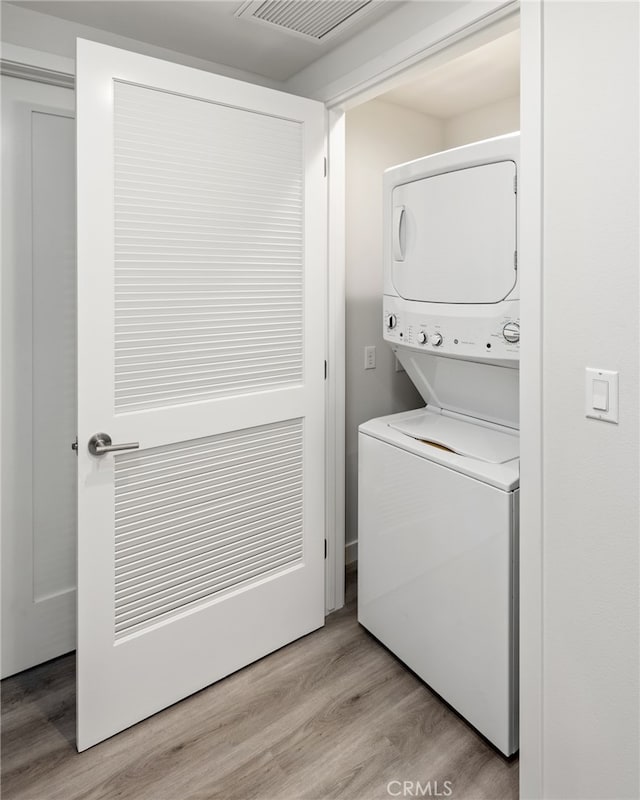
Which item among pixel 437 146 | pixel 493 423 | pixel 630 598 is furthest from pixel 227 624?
pixel 437 146

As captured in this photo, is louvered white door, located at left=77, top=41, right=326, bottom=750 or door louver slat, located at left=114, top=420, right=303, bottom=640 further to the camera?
door louver slat, located at left=114, top=420, right=303, bottom=640

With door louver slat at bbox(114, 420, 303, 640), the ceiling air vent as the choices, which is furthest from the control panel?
the ceiling air vent

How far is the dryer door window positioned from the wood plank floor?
135cm

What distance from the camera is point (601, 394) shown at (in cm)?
116

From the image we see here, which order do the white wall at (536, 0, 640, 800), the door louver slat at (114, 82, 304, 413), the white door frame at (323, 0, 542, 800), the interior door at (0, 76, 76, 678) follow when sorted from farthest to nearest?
the interior door at (0, 76, 76, 678) → the door louver slat at (114, 82, 304, 413) → the white door frame at (323, 0, 542, 800) → the white wall at (536, 0, 640, 800)

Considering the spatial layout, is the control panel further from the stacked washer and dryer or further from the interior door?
the interior door

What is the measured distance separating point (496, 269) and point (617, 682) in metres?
1.08

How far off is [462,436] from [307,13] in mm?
1483

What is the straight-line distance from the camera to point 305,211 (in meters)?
2.02

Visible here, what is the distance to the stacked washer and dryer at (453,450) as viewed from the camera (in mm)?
1558

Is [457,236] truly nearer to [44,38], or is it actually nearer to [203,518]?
[203,518]

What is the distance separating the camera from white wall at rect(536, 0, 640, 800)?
110 centimetres

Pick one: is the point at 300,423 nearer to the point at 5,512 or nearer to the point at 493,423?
the point at 493,423

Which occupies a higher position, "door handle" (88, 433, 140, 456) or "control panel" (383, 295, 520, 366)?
"control panel" (383, 295, 520, 366)
